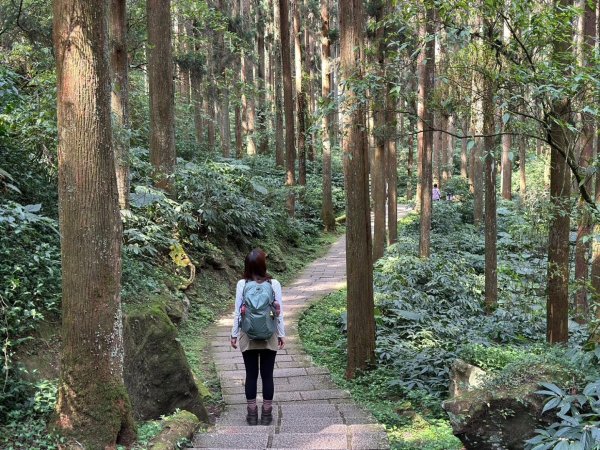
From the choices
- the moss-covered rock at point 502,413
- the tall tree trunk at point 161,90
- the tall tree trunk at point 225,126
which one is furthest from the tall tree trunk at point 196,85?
the moss-covered rock at point 502,413

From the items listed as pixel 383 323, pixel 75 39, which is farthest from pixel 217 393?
pixel 75 39

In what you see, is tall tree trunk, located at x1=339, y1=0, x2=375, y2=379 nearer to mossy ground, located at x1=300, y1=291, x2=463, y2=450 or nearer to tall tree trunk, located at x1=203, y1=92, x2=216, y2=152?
mossy ground, located at x1=300, y1=291, x2=463, y2=450

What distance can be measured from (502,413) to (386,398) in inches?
96.0

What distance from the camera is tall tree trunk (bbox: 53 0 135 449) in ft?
12.7

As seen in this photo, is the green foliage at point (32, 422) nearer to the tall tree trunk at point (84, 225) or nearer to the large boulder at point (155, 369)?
the tall tree trunk at point (84, 225)

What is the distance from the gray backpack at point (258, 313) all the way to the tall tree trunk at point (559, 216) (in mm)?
3036

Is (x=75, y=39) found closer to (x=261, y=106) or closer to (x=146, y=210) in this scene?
(x=146, y=210)

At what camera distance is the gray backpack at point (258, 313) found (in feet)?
16.7

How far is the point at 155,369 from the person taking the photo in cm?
543

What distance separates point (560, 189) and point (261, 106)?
3643cm

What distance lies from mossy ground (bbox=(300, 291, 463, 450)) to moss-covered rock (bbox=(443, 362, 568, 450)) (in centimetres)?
41

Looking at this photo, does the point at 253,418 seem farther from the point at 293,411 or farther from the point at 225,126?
→ the point at 225,126

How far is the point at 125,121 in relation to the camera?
8.91 meters

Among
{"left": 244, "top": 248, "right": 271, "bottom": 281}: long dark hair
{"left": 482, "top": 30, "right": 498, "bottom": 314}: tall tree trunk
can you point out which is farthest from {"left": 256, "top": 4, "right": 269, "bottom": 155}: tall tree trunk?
{"left": 244, "top": 248, "right": 271, "bottom": 281}: long dark hair
